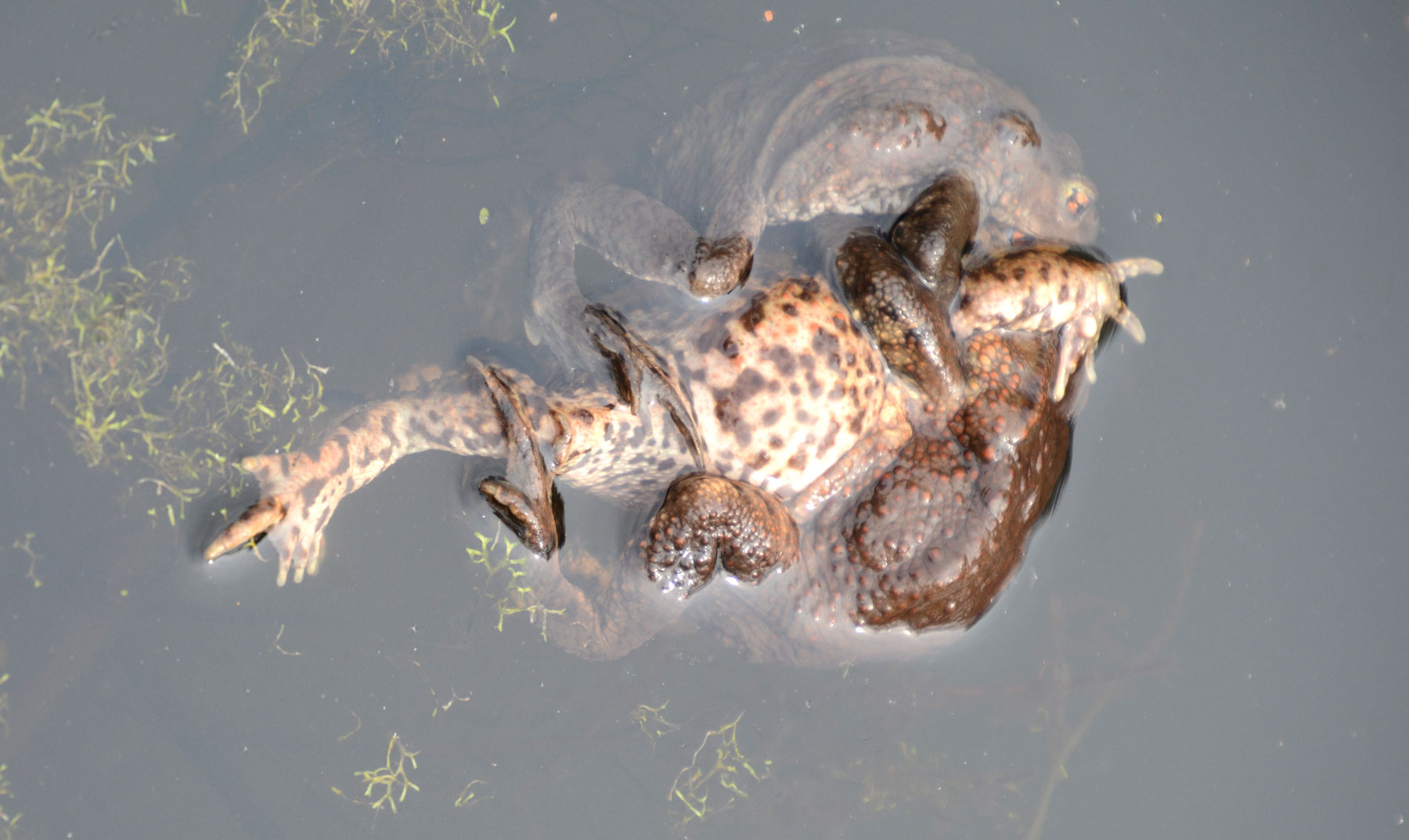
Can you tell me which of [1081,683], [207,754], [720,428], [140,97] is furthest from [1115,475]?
[140,97]

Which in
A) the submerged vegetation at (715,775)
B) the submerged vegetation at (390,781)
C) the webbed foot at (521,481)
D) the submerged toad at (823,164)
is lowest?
the submerged vegetation at (715,775)

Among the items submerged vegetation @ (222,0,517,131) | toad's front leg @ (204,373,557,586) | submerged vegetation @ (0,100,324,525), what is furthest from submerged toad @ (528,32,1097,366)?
submerged vegetation @ (0,100,324,525)

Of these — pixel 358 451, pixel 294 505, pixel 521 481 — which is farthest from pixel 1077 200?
pixel 294 505

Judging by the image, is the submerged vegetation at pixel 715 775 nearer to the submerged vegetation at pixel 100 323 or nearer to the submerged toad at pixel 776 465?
the submerged toad at pixel 776 465

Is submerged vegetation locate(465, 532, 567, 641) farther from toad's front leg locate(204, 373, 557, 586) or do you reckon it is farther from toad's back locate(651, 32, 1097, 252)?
toad's back locate(651, 32, 1097, 252)

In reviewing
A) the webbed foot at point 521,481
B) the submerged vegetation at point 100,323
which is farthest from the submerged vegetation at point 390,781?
the submerged vegetation at point 100,323
